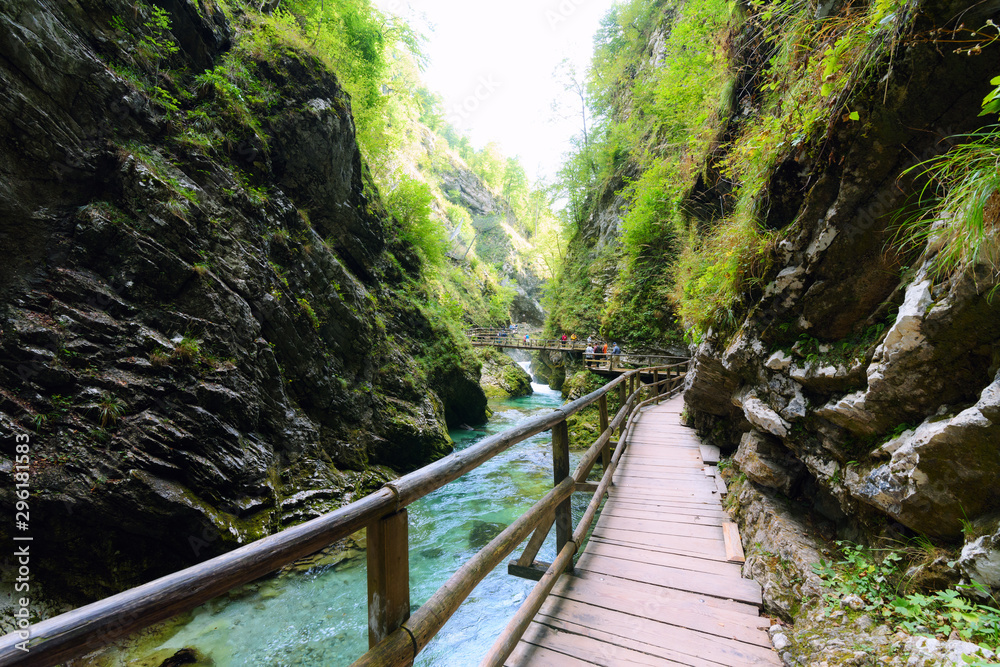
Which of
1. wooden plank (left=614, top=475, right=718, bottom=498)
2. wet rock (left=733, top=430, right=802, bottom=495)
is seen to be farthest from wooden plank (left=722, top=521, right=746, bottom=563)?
wooden plank (left=614, top=475, right=718, bottom=498)

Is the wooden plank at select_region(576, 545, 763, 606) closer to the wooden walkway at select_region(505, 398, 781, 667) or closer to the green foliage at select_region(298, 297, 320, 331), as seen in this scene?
the wooden walkway at select_region(505, 398, 781, 667)

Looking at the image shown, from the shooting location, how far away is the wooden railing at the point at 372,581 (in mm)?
664

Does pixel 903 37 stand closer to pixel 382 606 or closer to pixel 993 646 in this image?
pixel 993 646

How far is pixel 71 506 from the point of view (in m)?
3.69

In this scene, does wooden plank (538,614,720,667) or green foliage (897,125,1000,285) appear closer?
green foliage (897,125,1000,285)

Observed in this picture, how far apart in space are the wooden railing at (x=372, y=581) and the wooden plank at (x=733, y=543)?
1.52 m

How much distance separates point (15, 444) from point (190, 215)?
337 cm

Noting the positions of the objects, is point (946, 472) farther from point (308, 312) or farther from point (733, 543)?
point (308, 312)

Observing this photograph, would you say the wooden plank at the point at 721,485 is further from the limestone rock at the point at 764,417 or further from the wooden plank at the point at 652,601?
the wooden plank at the point at 652,601

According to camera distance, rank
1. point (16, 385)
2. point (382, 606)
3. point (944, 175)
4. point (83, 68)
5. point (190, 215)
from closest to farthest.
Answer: point (382, 606) → point (944, 175) → point (16, 385) → point (83, 68) → point (190, 215)

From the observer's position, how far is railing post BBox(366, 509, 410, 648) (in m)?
1.27

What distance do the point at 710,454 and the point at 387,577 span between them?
535 centimetres

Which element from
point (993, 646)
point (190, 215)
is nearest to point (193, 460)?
point (190, 215)

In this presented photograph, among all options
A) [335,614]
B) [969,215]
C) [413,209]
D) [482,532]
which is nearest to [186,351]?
[335,614]
